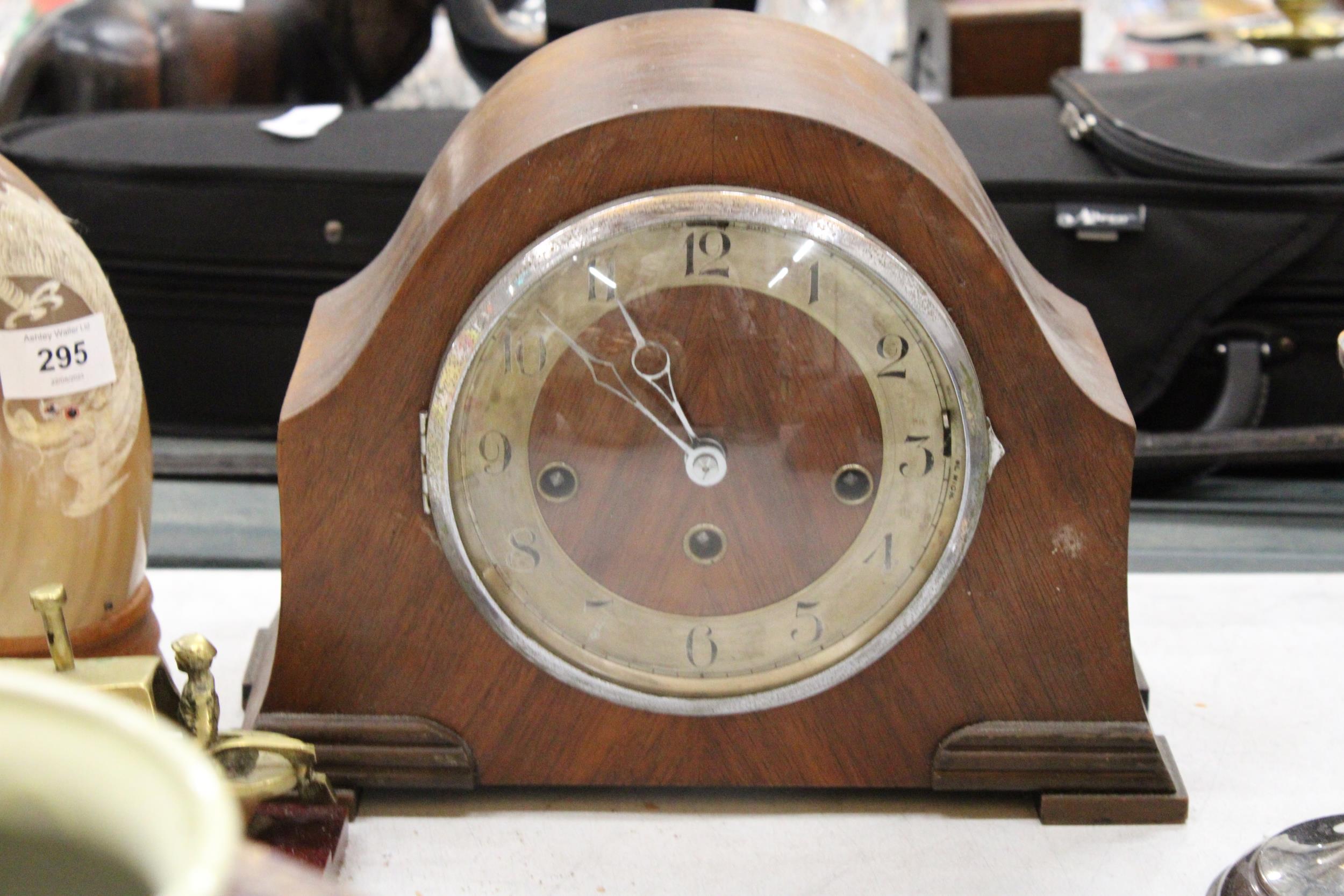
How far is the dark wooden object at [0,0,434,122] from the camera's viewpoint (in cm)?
179

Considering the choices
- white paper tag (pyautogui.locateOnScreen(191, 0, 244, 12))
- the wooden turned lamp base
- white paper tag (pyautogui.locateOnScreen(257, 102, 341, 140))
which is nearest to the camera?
the wooden turned lamp base

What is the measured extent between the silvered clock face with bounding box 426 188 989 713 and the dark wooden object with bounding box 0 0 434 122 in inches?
49.8

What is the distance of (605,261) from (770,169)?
104 mm

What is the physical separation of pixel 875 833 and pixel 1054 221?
0.72m

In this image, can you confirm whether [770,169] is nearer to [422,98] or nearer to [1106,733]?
[1106,733]

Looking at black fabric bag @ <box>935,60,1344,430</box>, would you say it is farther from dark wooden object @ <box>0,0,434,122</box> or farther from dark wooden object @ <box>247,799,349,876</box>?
dark wooden object @ <box>0,0,434,122</box>

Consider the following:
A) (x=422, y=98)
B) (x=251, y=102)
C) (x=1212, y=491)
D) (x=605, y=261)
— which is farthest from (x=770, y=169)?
(x=422, y=98)

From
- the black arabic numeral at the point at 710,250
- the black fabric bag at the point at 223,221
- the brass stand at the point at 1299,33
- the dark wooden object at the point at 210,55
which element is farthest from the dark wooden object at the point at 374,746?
the brass stand at the point at 1299,33

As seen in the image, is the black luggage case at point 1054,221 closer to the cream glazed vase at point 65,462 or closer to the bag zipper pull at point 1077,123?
the bag zipper pull at point 1077,123

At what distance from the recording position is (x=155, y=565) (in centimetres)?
118

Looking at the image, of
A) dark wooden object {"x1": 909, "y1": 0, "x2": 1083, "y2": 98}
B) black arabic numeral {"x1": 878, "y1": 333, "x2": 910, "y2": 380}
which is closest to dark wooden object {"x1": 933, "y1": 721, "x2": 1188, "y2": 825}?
black arabic numeral {"x1": 878, "y1": 333, "x2": 910, "y2": 380}

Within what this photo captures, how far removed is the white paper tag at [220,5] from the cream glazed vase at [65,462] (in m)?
1.17

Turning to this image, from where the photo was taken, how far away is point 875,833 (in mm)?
854

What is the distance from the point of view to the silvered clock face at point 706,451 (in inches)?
30.7
